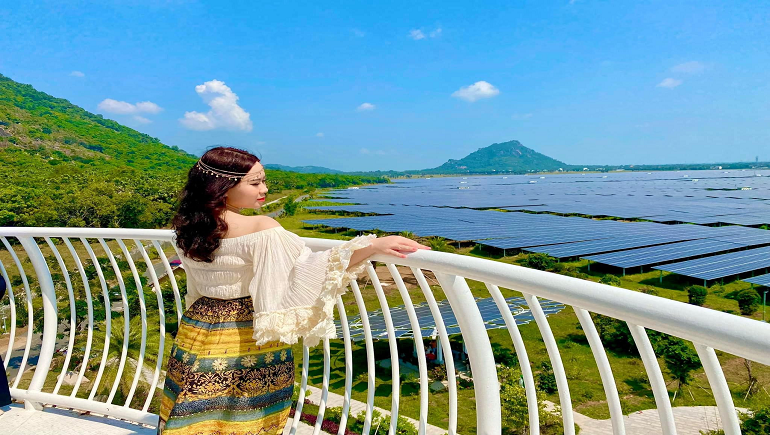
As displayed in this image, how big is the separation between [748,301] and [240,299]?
17671mm

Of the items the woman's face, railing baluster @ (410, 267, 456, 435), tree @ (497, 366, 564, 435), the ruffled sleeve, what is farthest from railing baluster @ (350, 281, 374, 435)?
tree @ (497, 366, 564, 435)

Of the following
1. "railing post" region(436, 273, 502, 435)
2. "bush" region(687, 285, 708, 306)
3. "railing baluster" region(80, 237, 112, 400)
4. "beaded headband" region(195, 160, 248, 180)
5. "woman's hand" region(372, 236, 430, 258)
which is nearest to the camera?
"railing post" region(436, 273, 502, 435)

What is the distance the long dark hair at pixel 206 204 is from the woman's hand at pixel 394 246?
443mm

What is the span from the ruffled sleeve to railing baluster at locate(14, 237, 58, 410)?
5.14ft

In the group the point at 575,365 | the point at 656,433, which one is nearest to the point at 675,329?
the point at 656,433

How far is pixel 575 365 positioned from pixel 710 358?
1068 cm

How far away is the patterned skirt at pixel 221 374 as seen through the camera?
4.33 feet

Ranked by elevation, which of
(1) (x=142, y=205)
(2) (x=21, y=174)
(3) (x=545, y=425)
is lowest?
(3) (x=545, y=425)

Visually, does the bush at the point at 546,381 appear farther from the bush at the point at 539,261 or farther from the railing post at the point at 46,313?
the bush at the point at 539,261

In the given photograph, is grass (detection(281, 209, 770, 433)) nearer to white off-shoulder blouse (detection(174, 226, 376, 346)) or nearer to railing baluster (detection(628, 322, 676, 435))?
white off-shoulder blouse (detection(174, 226, 376, 346))

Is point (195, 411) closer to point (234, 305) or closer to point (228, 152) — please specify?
point (234, 305)

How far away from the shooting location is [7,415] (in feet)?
6.77

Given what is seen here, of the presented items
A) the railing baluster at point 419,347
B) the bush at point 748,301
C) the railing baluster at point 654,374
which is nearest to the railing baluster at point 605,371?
the railing baluster at point 654,374

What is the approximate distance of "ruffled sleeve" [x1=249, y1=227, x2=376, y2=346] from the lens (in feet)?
4.15
